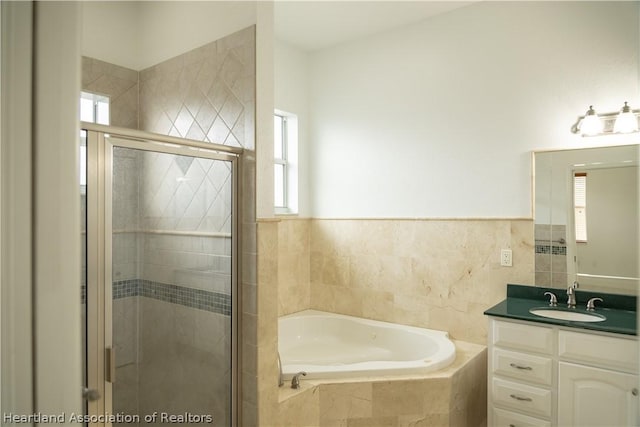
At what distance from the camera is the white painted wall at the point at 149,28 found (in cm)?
211

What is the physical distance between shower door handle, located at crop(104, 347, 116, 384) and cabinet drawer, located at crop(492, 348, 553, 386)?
1.95 meters

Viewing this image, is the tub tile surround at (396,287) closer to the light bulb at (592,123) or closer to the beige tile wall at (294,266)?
the beige tile wall at (294,266)

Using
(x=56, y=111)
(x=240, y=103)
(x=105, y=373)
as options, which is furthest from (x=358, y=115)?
(x=56, y=111)

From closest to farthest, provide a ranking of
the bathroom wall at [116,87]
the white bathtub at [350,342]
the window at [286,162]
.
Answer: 1. the bathroom wall at [116,87]
2. the white bathtub at [350,342]
3. the window at [286,162]

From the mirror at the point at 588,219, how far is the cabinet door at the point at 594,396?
61cm

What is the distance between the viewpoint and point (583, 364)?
212 cm

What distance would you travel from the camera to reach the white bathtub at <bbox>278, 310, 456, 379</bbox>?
2.94 metres

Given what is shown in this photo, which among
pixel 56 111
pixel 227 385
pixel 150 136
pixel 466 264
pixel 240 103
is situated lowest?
pixel 227 385

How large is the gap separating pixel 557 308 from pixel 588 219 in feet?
1.88

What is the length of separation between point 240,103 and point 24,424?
1.73 metres

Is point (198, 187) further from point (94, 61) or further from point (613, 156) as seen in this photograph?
point (613, 156)

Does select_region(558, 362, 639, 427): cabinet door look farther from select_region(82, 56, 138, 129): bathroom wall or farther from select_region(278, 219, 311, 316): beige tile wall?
select_region(82, 56, 138, 129): bathroom wall

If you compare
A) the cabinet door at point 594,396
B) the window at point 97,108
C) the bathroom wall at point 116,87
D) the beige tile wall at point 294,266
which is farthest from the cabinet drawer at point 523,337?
the window at point 97,108

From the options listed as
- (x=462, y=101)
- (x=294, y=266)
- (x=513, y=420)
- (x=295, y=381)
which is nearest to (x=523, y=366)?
(x=513, y=420)
